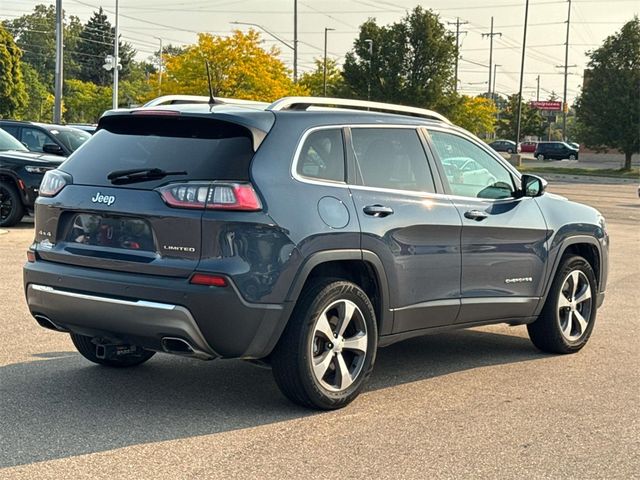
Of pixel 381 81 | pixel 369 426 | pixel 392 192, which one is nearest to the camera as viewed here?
pixel 369 426

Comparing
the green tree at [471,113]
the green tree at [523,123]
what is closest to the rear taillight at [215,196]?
the green tree at [471,113]

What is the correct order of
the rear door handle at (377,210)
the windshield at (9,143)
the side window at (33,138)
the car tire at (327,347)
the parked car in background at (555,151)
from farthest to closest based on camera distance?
the parked car in background at (555,151) < the side window at (33,138) < the windshield at (9,143) < the rear door handle at (377,210) < the car tire at (327,347)

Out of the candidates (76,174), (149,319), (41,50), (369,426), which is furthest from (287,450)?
(41,50)

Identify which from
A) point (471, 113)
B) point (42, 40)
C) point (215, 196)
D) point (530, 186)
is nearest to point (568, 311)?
point (530, 186)

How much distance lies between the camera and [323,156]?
17.6 feet

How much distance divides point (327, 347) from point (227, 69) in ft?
131

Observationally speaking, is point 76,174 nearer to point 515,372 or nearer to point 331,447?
point 331,447

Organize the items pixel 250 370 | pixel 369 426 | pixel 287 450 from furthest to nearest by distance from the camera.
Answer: pixel 250 370 → pixel 369 426 → pixel 287 450

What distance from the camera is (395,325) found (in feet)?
18.3

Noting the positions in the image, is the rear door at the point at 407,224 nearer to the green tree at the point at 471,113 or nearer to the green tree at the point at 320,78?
the green tree at the point at 471,113

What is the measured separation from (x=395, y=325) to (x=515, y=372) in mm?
1288

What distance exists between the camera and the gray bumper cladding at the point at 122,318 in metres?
4.70

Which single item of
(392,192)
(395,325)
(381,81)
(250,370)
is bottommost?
(250,370)

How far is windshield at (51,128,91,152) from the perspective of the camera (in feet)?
54.9
